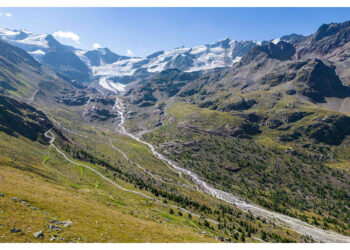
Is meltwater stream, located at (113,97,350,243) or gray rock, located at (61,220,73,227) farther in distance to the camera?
meltwater stream, located at (113,97,350,243)

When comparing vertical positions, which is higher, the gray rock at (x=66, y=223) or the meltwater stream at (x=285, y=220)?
the gray rock at (x=66, y=223)

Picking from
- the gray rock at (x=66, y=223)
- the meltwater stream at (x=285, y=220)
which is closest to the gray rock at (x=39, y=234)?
the gray rock at (x=66, y=223)

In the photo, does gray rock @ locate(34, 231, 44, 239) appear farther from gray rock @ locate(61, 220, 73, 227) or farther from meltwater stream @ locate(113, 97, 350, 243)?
meltwater stream @ locate(113, 97, 350, 243)

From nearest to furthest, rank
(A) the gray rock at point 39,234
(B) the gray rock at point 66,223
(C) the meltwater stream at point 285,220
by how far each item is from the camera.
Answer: (A) the gray rock at point 39,234, (B) the gray rock at point 66,223, (C) the meltwater stream at point 285,220

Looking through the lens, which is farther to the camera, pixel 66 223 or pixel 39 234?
pixel 66 223

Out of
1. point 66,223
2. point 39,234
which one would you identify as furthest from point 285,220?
point 39,234

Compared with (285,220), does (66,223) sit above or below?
above

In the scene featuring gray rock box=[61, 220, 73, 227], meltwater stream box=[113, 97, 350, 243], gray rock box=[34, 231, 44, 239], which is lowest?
meltwater stream box=[113, 97, 350, 243]

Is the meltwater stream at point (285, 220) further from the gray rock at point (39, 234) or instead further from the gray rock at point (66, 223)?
the gray rock at point (39, 234)

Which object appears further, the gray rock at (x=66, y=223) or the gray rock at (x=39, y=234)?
the gray rock at (x=66, y=223)

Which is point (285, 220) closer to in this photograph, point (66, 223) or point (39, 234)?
point (66, 223)

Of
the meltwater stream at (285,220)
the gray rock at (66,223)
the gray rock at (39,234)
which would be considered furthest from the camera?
the meltwater stream at (285,220)

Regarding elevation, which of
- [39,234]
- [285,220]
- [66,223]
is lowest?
[285,220]

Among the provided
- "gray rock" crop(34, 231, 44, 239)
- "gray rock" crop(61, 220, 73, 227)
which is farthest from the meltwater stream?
"gray rock" crop(34, 231, 44, 239)
